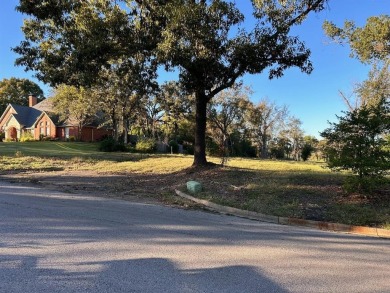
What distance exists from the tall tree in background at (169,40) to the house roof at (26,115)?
164 feet

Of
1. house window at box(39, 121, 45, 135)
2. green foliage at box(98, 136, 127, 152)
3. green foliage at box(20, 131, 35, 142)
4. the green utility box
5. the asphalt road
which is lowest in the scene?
the asphalt road

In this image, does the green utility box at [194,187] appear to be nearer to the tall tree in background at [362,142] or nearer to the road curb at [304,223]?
the road curb at [304,223]

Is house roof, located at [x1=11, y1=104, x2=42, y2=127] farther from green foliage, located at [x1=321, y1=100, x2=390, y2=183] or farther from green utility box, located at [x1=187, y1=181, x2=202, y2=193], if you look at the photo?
green foliage, located at [x1=321, y1=100, x2=390, y2=183]

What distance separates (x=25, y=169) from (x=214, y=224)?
1582 centimetres

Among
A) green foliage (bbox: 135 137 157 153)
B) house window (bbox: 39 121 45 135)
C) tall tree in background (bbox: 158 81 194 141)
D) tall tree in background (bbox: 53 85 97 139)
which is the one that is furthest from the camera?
house window (bbox: 39 121 45 135)

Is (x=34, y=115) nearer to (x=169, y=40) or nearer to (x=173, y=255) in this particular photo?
(x=169, y=40)

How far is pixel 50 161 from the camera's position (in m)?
24.8

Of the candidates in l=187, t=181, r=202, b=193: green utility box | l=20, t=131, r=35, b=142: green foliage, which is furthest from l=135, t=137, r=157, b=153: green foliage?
l=187, t=181, r=202, b=193: green utility box

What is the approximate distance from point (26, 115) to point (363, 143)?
2488 inches

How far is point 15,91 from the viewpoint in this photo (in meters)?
78.5

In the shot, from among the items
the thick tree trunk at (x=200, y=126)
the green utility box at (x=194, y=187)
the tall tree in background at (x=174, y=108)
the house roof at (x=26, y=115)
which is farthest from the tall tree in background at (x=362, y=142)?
the house roof at (x=26, y=115)

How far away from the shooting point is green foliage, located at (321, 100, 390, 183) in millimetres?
10664

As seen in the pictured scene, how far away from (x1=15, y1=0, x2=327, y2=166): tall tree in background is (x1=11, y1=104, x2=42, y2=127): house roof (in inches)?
1965

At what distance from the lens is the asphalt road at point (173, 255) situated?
446cm
